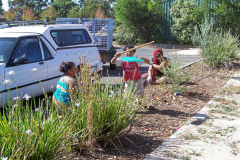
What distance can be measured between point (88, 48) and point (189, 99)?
3.23 meters

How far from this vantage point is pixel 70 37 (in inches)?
290

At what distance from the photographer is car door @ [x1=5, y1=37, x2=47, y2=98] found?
5410mm

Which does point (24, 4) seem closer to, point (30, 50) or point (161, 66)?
point (30, 50)

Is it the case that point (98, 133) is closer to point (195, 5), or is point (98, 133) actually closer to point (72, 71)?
point (72, 71)

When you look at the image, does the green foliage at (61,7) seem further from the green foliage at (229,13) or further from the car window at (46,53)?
the car window at (46,53)

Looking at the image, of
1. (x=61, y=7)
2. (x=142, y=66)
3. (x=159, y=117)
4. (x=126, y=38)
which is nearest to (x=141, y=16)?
(x=126, y=38)

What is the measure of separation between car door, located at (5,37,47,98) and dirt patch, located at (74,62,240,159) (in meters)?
2.44

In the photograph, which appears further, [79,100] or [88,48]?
[88,48]

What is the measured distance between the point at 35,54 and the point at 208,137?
4.15 metres

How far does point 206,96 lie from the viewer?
637 centimetres

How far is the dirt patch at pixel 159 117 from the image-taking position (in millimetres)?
3609

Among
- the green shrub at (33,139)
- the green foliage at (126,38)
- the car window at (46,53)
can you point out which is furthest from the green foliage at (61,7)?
the green shrub at (33,139)

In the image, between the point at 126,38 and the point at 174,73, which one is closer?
the point at 174,73

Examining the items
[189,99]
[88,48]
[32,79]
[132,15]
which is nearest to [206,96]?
[189,99]
